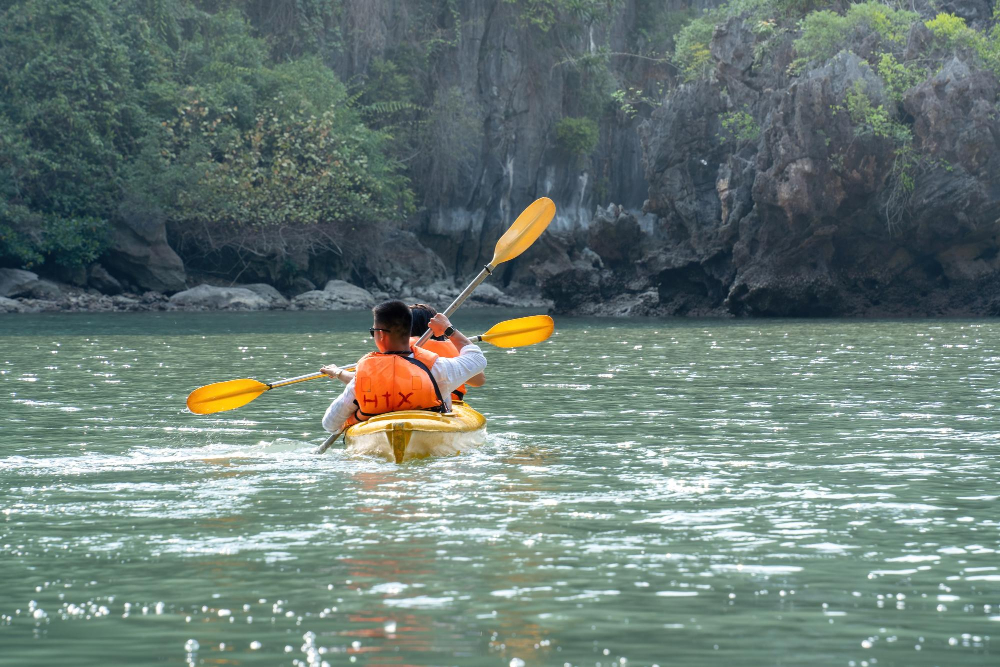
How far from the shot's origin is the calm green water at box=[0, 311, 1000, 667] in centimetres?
411

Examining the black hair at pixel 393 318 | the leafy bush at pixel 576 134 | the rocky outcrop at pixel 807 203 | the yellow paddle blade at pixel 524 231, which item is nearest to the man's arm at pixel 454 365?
the black hair at pixel 393 318

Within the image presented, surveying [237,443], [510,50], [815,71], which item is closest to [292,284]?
[510,50]

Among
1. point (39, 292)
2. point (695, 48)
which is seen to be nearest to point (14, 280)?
point (39, 292)

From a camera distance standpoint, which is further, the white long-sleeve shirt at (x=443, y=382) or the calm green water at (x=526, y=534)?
the white long-sleeve shirt at (x=443, y=382)

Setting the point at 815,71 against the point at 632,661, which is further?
the point at 815,71

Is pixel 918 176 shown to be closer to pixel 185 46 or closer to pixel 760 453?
pixel 185 46

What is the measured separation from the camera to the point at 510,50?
4222 cm

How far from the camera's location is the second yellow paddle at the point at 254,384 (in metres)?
9.37

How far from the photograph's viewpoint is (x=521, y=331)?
9.98 meters

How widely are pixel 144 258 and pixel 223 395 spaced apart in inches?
1051

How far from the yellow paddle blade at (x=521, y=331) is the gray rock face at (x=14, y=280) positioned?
25.2 metres

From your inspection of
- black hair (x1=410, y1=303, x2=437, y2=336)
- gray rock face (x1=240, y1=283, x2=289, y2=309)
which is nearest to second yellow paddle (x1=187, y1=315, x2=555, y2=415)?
black hair (x1=410, y1=303, x2=437, y2=336)

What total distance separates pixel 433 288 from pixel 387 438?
31978mm

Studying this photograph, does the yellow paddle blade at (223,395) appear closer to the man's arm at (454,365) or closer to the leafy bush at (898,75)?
the man's arm at (454,365)
